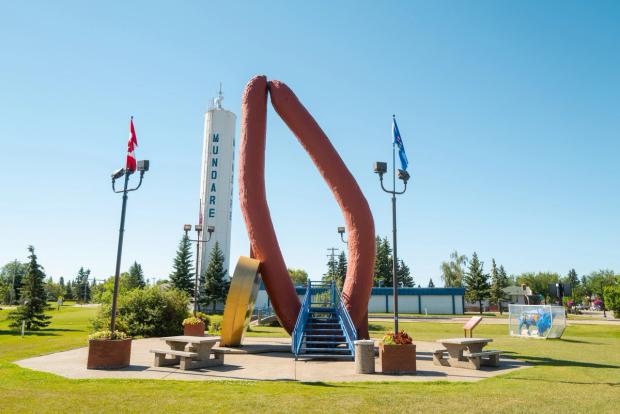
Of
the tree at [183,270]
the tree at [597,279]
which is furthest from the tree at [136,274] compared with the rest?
the tree at [597,279]

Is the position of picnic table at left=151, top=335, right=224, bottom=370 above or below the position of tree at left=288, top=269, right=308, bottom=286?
below

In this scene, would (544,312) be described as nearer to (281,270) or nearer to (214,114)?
(281,270)

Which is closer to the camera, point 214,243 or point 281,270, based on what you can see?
point 281,270

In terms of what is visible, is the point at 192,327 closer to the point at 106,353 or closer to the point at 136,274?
the point at 106,353

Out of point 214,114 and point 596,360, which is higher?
point 214,114

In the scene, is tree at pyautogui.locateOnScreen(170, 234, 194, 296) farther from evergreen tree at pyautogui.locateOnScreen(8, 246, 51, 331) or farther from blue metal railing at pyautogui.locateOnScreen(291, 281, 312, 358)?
blue metal railing at pyautogui.locateOnScreen(291, 281, 312, 358)

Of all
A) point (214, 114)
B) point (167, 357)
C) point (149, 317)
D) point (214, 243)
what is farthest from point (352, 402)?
point (214, 114)

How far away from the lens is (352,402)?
758cm

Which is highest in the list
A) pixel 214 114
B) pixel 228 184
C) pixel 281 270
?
pixel 214 114

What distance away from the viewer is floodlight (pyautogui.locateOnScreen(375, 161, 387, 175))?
1358 centimetres

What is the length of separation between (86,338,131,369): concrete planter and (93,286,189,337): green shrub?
1071cm

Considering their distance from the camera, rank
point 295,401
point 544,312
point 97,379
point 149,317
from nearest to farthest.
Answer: point 295,401 < point 97,379 < point 149,317 < point 544,312

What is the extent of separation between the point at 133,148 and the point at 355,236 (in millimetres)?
7756

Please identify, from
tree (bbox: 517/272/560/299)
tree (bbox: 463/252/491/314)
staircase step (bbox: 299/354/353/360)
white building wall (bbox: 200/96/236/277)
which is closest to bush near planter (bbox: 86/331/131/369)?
staircase step (bbox: 299/354/353/360)
